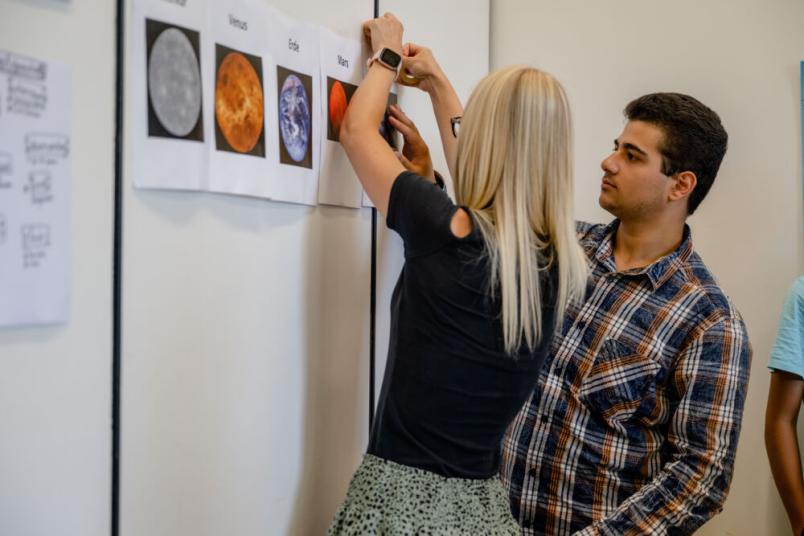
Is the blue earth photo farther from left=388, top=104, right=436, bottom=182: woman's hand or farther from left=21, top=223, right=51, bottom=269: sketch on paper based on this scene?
left=21, top=223, right=51, bottom=269: sketch on paper

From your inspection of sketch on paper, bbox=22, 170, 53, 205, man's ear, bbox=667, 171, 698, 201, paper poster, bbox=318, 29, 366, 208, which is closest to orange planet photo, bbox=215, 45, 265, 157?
paper poster, bbox=318, 29, 366, 208

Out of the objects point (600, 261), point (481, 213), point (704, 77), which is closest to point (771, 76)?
point (704, 77)

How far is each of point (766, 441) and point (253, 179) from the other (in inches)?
58.3

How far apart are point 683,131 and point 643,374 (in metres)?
0.55

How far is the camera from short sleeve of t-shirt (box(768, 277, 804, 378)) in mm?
1820

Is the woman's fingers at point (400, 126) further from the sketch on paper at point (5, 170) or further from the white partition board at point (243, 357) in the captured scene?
the sketch on paper at point (5, 170)

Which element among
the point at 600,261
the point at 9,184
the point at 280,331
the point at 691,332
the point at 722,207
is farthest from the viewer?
the point at 722,207

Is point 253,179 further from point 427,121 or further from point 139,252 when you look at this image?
point 427,121

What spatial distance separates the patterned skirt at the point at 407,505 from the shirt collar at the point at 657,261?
0.65m

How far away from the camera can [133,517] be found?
41.2 inches

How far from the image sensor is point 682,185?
5.42ft

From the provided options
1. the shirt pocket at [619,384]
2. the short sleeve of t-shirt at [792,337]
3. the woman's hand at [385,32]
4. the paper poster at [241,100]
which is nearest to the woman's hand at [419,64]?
the woman's hand at [385,32]

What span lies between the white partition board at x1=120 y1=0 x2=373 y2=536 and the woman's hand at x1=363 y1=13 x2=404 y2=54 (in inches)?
1.4

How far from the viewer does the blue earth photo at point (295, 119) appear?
129 centimetres
